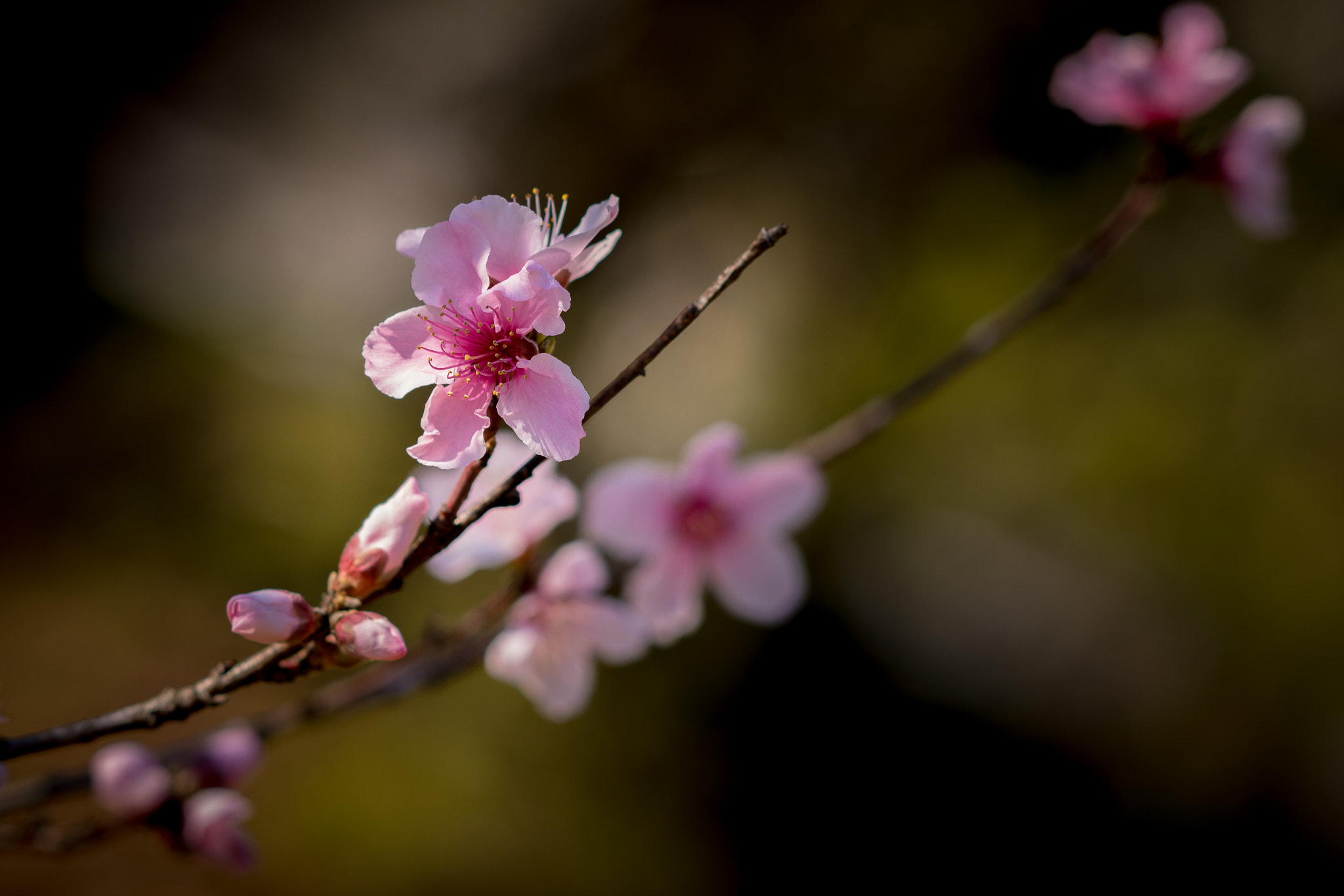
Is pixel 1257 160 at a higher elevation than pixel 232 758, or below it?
below

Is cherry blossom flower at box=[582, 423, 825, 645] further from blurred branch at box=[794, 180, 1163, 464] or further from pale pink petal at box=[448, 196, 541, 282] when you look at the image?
pale pink petal at box=[448, 196, 541, 282]

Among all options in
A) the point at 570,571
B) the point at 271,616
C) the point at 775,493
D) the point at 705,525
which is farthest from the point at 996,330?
the point at 271,616

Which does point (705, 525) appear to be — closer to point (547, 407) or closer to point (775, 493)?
point (775, 493)

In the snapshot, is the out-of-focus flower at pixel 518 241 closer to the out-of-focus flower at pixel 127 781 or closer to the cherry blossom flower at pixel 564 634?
the cherry blossom flower at pixel 564 634

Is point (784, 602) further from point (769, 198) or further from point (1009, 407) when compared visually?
point (769, 198)

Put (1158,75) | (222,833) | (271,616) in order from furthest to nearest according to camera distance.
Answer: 1. (1158,75)
2. (222,833)
3. (271,616)

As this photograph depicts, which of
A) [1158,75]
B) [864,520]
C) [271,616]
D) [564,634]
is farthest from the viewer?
[864,520]

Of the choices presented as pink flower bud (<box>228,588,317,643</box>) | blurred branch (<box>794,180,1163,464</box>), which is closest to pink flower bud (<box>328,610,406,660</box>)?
pink flower bud (<box>228,588,317,643</box>)
